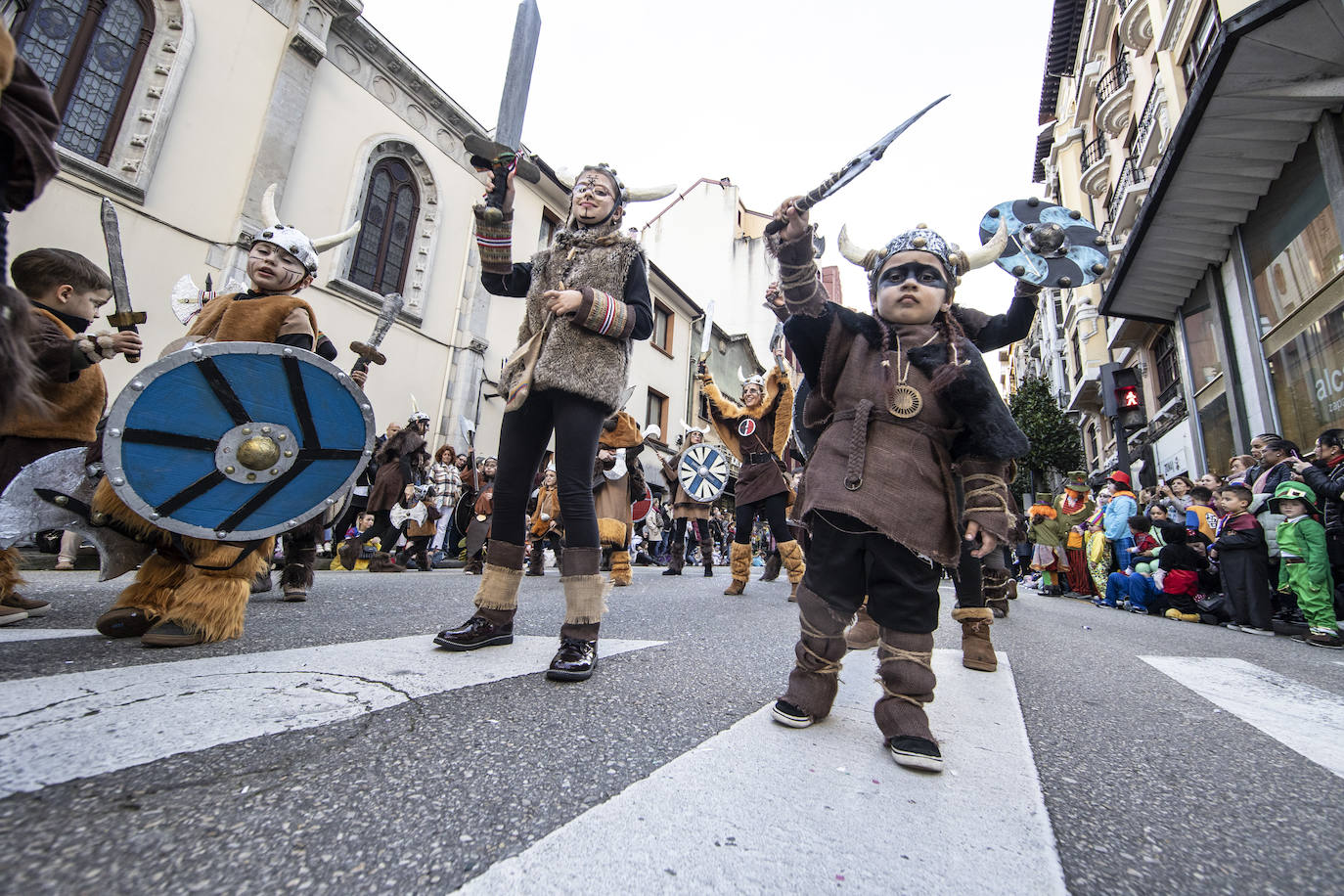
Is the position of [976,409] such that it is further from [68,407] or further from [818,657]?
[68,407]

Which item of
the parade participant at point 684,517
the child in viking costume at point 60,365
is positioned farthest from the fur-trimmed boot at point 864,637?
the parade participant at point 684,517

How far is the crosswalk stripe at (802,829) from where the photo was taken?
0.84 metres

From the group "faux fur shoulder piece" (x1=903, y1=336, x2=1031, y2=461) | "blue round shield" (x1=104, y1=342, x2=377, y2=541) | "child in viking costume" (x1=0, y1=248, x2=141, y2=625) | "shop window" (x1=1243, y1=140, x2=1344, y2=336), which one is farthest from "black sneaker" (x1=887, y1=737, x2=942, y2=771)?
"shop window" (x1=1243, y1=140, x2=1344, y2=336)

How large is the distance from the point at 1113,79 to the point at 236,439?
2357 centimetres

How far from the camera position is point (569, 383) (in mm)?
2293

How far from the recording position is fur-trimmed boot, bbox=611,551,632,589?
6469 millimetres

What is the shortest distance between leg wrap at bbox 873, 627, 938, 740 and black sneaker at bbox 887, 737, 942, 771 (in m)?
0.02

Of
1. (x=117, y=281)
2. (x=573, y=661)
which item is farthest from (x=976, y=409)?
(x=117, y=281)

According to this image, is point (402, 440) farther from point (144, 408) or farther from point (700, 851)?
point (700, 851)

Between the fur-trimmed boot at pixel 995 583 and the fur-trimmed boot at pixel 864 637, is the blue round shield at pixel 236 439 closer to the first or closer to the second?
the fur-trimmed boot at pixel 864 637

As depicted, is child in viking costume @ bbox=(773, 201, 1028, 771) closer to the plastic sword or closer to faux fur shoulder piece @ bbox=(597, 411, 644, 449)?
the plastic sword

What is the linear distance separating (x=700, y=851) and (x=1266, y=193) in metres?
13.4

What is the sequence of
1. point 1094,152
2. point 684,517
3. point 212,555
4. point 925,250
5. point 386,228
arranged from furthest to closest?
point 1094,152 < point 386,228 < point 684,517 < point 212,555 < point 925,250

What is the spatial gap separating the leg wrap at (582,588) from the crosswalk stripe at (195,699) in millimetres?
204
